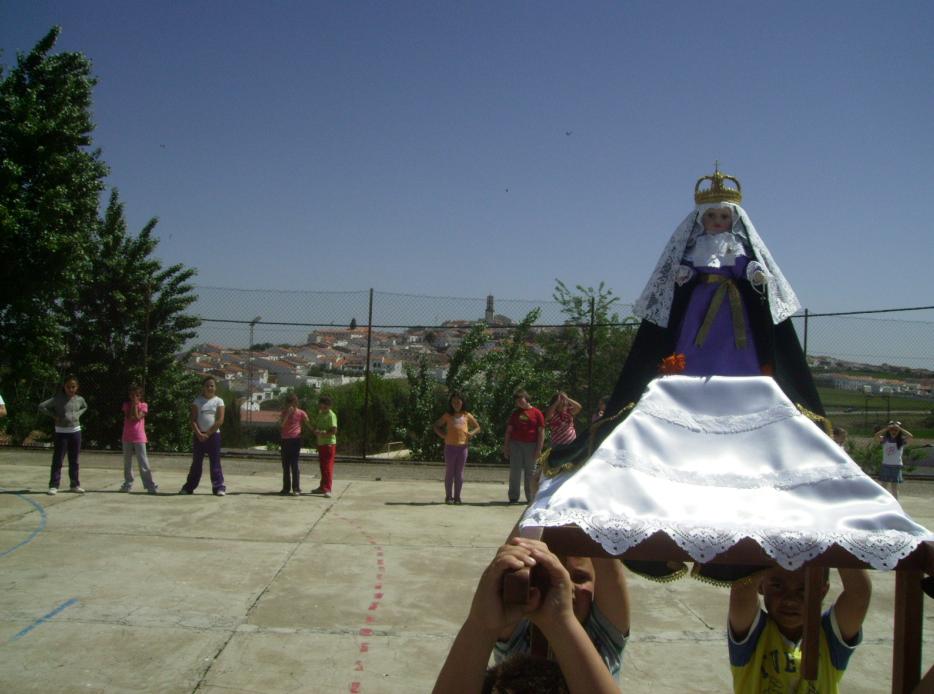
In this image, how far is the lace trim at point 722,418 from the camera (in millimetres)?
2645

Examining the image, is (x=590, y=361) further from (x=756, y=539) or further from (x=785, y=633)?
(x=756, y=539)

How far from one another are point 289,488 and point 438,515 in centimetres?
233

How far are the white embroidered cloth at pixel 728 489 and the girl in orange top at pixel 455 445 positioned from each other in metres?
8.15

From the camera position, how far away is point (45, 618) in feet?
18.1

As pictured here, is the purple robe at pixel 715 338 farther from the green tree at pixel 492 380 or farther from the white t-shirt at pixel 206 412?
the green tree at pixel 492 380

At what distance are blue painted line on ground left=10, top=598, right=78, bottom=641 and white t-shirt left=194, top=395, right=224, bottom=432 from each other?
15.7 ft

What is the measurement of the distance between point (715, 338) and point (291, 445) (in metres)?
7.97

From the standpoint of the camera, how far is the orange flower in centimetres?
368

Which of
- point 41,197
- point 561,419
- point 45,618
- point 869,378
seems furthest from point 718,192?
point 41,197

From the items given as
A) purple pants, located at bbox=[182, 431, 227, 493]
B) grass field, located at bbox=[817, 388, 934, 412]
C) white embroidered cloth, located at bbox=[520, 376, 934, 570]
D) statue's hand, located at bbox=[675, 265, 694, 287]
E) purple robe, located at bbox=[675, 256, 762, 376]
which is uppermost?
statue's hand, located at bbox=[675, 265, 694, 287]

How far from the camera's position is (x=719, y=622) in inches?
239

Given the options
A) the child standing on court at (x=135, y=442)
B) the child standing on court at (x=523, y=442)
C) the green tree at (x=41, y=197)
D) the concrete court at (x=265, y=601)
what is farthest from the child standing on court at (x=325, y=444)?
the green tree at (x=41, y=197)

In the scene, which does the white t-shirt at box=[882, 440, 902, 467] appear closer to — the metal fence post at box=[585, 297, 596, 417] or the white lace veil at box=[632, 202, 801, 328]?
the metal fence post at box=[585, 297, 596, 417]

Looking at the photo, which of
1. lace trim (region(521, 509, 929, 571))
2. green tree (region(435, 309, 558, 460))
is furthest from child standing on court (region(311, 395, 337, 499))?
lace trim (region(521, 509, 929, 571))
